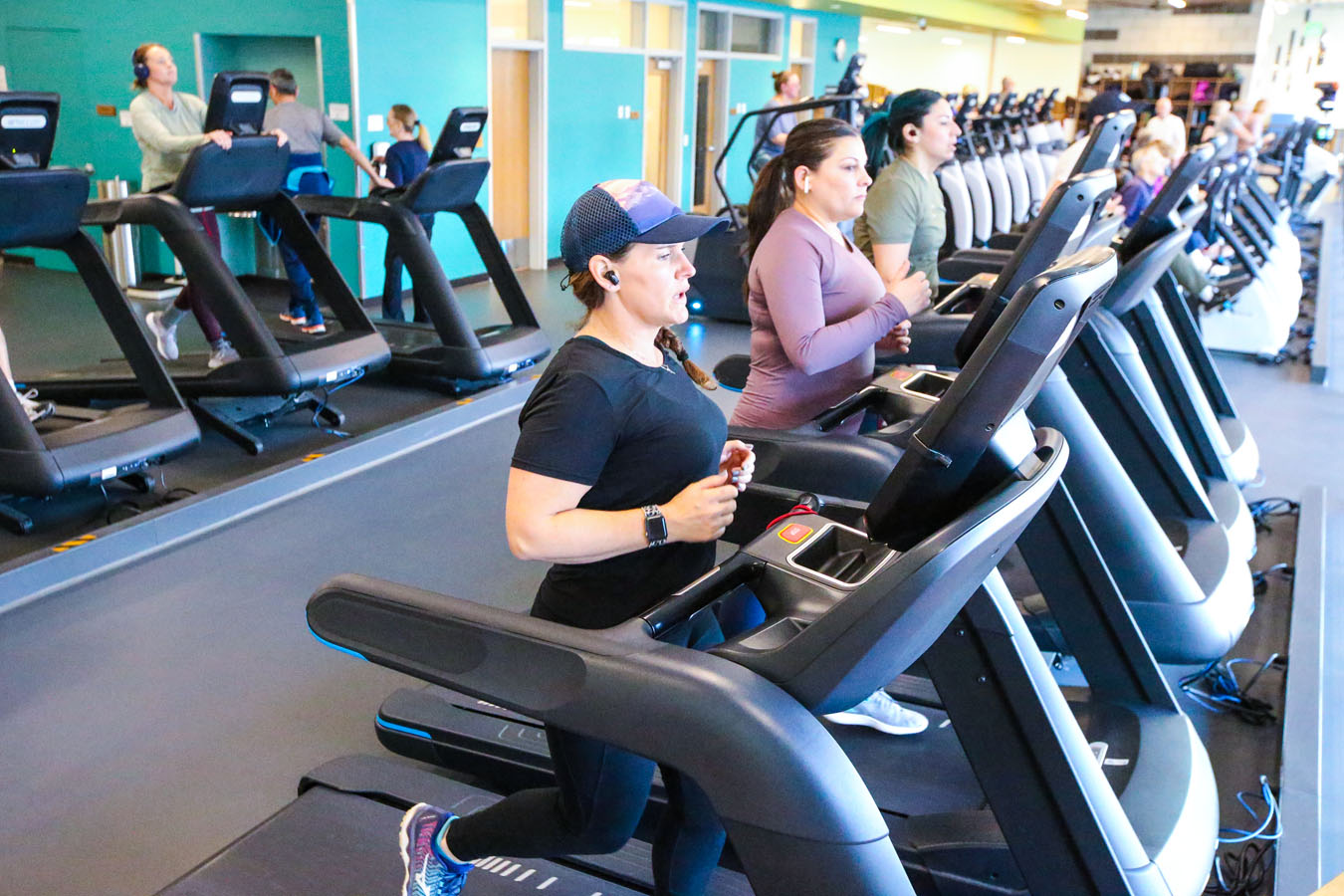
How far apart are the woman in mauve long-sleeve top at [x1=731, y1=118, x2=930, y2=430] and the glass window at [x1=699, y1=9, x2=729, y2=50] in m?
10.4

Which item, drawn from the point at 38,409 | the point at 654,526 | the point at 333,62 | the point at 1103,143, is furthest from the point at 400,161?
the point at 654,526

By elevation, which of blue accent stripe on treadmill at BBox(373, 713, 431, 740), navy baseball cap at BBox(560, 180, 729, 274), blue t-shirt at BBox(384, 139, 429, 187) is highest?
navy baseball cap at BBox(560, 180, 729, 274)

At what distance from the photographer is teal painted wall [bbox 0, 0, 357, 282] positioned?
25.4 ft

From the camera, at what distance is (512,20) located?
9.24 metres

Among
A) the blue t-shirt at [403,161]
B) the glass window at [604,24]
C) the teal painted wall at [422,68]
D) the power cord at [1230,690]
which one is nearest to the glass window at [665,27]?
the glass window at [604,24]

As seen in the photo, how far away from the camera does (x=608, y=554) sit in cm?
172

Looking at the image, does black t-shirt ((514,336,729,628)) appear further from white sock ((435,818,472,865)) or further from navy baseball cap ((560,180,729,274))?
white sock ((435,818,472,865))

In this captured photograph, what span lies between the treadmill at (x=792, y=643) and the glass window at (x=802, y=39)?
13826 mm

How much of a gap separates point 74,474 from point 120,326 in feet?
2.30

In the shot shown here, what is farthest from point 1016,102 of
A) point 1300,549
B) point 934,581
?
point 934,581

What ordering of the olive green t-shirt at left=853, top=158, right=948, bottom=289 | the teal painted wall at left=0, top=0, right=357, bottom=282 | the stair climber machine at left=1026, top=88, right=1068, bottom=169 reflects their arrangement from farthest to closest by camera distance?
the stair climber machine at left=1026, top=88, right=1068, bottom=169 < the teal painted wall at left=0, top=0, right=357, bottom=282 < the olive green t-shirt at left=853, top=158, right=948, bottom=289

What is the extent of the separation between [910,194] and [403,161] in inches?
188

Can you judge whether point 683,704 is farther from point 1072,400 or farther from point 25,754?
point 25,754

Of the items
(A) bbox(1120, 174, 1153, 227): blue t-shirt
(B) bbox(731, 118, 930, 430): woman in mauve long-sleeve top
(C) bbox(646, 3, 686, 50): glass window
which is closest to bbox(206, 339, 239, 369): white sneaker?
(B) bbox(731, 118, 930, 430): woman in mauve long-sleeve top
